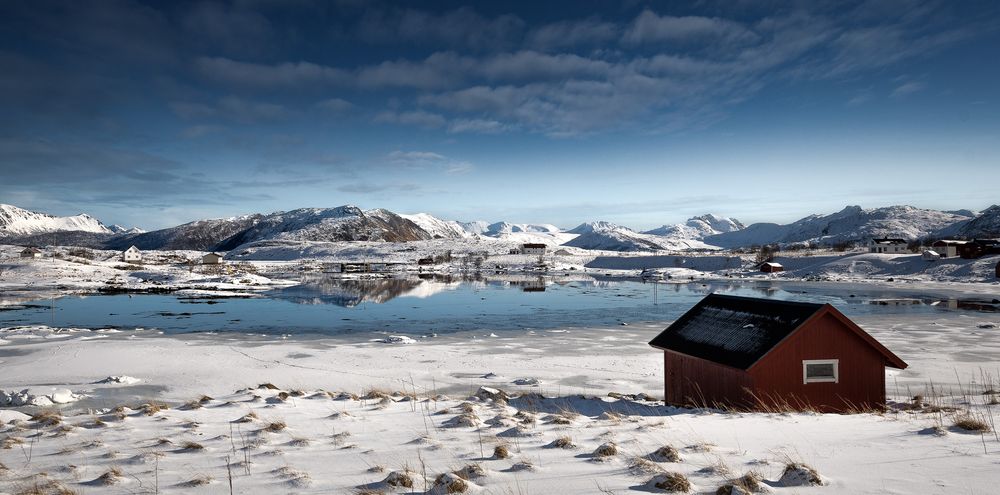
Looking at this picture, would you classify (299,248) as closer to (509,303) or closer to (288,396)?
(509,303)

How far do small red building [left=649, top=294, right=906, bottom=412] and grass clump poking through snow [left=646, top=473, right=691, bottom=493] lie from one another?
8.88 metres

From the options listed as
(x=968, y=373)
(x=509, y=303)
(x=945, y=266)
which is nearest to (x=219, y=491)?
(x=968, y=373)

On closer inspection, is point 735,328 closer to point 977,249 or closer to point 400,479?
point 400,479

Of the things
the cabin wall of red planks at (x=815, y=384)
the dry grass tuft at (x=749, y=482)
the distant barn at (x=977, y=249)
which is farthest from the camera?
the distant barn at (x=977, y=249)

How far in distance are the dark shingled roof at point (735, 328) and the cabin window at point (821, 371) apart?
1.28m

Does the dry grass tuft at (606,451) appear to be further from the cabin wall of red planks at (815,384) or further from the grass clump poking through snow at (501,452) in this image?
the cabin wall of red planks at (815,384)

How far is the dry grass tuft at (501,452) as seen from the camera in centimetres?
916

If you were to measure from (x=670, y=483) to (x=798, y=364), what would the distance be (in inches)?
421

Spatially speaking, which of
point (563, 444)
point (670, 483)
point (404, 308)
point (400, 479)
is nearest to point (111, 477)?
point (400, 479)

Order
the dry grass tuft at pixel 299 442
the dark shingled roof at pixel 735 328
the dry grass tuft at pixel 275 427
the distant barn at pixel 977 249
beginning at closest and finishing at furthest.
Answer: the dry grass tuft at pixel 299 442 < the dry grass tuft at pixel 275 427 < the dark shingled roof at pixel 735 328 < the distant barn at pixel 977 249

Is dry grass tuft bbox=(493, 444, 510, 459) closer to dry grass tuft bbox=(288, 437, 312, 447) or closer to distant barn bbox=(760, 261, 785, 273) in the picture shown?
dry grass tuft bbox=(288, 437, 312, 447)

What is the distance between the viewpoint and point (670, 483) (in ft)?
24.1

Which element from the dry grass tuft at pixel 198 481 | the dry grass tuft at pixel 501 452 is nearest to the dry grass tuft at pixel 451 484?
the dry grass tuft at pixel 501 452

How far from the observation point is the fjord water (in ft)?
135
